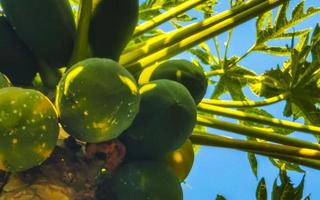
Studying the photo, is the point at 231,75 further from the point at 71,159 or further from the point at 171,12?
the point at 71,159

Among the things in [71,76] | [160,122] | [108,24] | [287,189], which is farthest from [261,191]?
[71,76]

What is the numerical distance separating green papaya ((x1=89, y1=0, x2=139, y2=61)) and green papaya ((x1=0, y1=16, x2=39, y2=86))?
0.67ft

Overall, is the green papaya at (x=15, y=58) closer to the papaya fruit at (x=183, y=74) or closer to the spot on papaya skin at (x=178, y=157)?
the papaya fruit at (x=183, y=74)

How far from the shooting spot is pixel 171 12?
2.34 m

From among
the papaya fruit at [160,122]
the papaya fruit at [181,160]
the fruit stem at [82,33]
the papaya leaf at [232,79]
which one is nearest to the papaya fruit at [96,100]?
the papaya fruit at [160,122]

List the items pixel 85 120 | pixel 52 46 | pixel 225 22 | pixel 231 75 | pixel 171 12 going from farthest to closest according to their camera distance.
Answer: pixel 231 75, pixel 171 12, pixel 225 22, pixel 52 46, pixel 85 120

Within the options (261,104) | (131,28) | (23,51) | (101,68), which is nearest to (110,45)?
(131,28)

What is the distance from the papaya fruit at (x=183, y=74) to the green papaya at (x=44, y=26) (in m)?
0.28

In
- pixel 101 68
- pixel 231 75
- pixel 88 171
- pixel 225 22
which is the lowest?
pixel 231 75

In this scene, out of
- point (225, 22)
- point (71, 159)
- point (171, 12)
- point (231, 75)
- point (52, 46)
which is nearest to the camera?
point (71, 159)

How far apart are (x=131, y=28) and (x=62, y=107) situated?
48 centimetres

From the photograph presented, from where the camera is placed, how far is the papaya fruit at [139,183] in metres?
1.48

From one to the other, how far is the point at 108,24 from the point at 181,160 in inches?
18.9

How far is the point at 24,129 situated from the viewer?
1.31 metres
